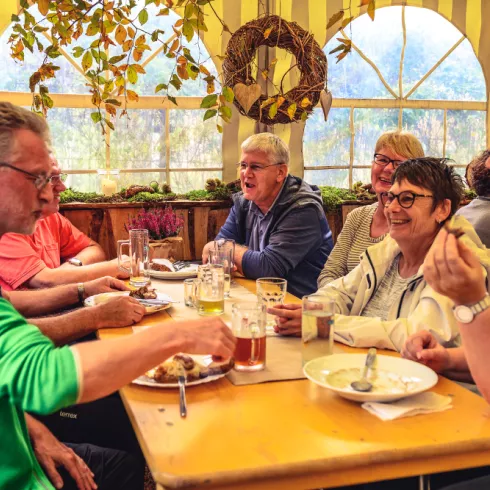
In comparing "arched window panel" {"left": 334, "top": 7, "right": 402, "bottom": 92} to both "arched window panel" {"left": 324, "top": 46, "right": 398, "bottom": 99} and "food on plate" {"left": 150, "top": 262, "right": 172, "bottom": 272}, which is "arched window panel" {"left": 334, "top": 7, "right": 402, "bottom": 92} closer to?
"arched window panel" {"left": 324, "top": 46, "right": 398, "bottom": 99}

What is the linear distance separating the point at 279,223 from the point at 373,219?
1.61 feet

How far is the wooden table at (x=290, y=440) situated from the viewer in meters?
1.11

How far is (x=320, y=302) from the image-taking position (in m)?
1.62

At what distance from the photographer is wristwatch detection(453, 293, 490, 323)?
4.18 ft

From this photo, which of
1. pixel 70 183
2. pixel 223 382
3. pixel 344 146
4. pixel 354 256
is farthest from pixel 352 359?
pixel 344 146

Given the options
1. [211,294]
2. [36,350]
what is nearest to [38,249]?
[211,294]

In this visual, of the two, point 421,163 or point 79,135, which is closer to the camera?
point 421,163

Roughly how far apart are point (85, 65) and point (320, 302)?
1.65m

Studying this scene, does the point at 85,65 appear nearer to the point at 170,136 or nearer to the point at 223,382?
the point at 223,382

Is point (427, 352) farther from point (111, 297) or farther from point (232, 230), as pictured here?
point (232, 230)

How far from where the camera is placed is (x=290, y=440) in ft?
3.94

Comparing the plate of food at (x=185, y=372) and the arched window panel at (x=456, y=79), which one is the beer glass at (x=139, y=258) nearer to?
the plate of food at (x=185, y=372)

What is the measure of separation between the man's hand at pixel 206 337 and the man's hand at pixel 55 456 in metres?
0.62

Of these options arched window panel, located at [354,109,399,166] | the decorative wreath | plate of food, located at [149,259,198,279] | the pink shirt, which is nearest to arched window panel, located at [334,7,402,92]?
arched window panel, located at [354,109,399,166]
